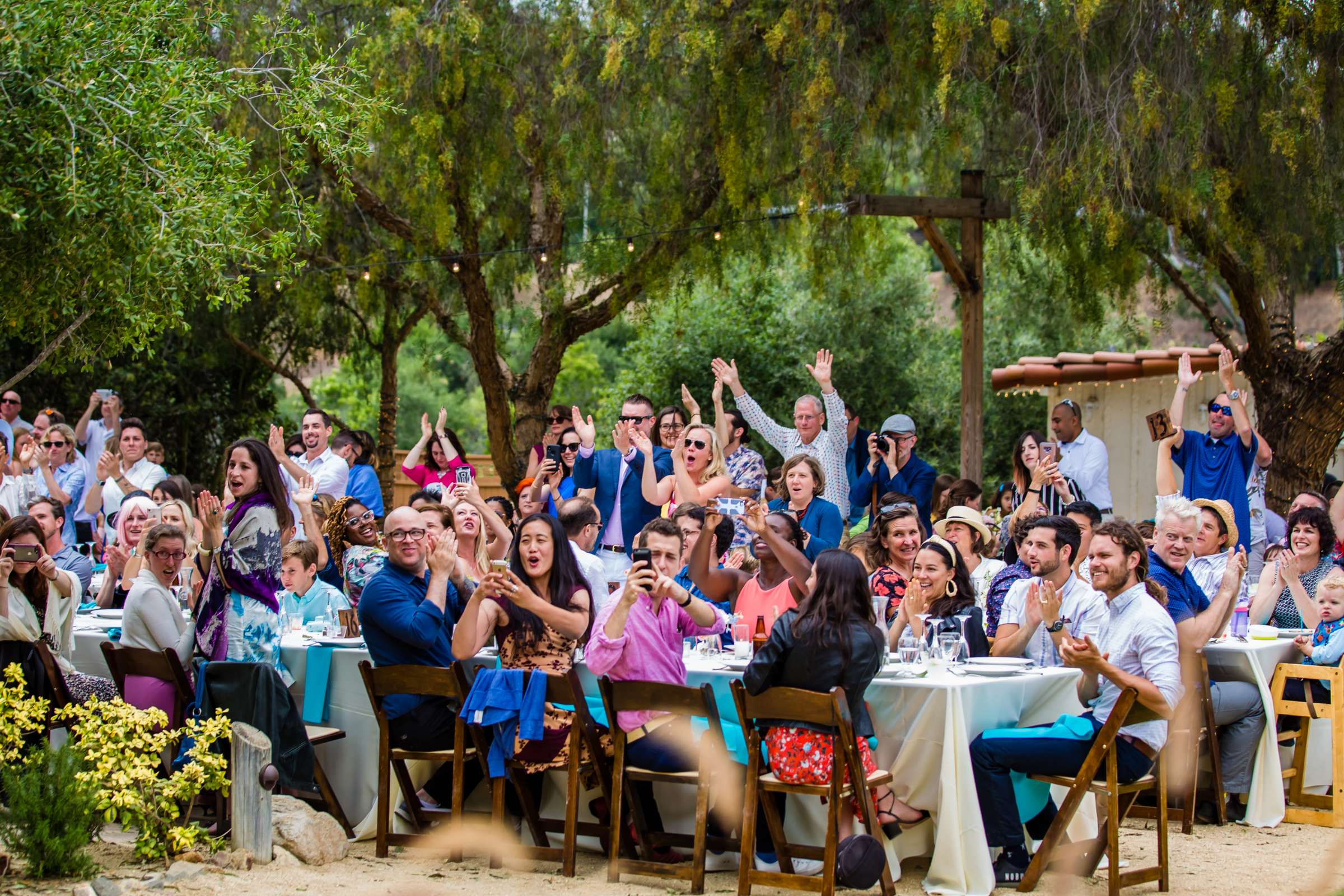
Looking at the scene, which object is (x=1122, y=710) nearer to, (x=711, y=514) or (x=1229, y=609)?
(x=1229, y=609)

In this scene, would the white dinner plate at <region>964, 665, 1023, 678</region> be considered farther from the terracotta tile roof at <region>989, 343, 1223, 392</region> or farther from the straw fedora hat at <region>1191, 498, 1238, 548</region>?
the terracotta tile roof at <region>989, 343, 1223, 392</region>

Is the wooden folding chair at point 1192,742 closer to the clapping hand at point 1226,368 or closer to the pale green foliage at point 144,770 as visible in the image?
the clapping hand at point 1226,368

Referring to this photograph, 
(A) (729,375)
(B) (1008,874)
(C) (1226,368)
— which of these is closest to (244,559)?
(B) (1008,874)

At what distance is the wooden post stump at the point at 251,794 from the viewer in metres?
5.56

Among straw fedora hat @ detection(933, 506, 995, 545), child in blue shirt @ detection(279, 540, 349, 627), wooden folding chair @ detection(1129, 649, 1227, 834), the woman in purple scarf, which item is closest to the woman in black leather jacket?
wooden folding chair @ detection(1129, 649, 1227, 834)

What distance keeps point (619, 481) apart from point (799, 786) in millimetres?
3974

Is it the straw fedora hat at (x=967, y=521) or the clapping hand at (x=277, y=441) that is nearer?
the straw fedora hat at (x=967, y=521)

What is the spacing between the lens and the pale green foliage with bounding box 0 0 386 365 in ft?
16.1

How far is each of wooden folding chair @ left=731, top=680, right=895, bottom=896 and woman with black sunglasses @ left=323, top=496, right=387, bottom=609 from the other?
2.90 meters

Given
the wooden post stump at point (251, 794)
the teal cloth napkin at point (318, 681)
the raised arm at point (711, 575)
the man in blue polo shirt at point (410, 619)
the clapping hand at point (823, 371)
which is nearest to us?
the wooden post stump at point (251, 794)

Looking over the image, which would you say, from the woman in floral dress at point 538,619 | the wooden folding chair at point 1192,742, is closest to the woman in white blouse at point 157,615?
the woman in floral dress at point 538,619

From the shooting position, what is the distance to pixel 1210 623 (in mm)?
6363

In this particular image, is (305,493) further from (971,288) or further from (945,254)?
(971,288)

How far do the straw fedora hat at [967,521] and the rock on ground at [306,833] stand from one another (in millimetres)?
3394
